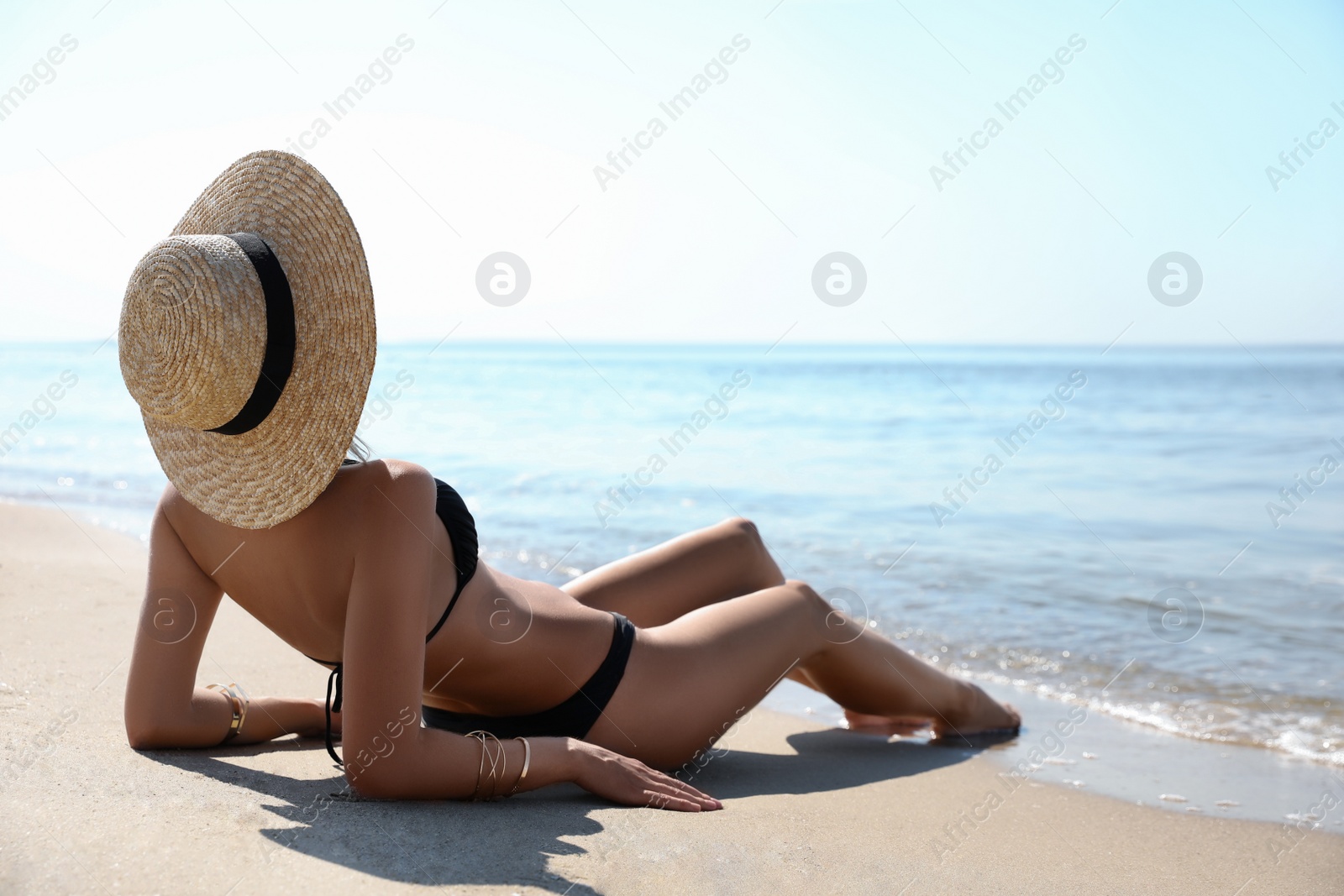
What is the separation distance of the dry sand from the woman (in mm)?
128

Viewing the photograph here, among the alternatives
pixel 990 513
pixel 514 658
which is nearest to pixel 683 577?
pixel 514 658

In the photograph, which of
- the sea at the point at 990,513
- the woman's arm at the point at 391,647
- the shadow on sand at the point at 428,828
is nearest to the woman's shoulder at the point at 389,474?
the woman's arm at the point at 391,647

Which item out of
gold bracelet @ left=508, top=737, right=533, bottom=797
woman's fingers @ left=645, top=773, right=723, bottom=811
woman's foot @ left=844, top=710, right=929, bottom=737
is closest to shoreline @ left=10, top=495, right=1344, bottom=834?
Result: woman's foot @ left=844, top=710, right=929, bottom=737

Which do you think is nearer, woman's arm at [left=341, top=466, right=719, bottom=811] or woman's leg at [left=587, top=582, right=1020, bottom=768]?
woman's arm at [left=341, top=466, right=719, bottom=811]

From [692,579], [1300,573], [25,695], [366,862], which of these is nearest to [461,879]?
[366,862]

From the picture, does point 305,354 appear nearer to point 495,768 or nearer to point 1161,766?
point 495,768

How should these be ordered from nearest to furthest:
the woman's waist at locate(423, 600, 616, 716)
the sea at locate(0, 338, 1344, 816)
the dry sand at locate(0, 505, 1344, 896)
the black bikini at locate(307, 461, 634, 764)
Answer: the dry sand at locate(0, 505, 1344, 896), the woman's waist at locate(423, 600, 616, 716), the black bikini at locate(307, 461, 634, 764), the sea at locate(0, 338, 1344, 816)

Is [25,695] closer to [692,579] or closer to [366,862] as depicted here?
[366,862]

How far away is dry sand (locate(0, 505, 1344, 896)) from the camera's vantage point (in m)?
1.80

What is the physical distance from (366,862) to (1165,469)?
1093 cm

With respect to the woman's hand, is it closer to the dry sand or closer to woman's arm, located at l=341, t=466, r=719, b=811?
the dry sand

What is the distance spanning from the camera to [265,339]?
6.17 feet

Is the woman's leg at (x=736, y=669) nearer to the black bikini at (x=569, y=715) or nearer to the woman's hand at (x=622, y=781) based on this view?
the black bikini at (x=569, y=715)

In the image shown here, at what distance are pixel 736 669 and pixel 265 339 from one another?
4.83 ft
